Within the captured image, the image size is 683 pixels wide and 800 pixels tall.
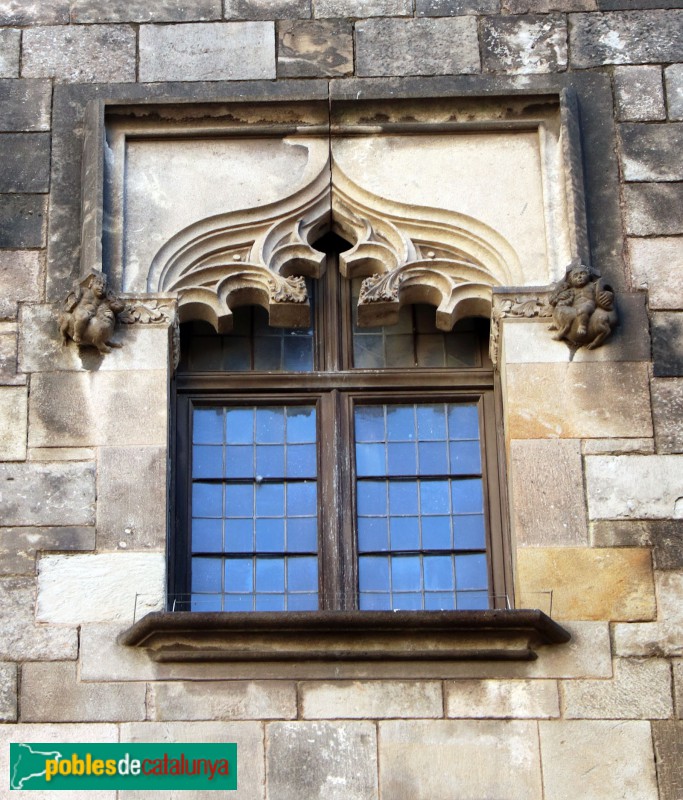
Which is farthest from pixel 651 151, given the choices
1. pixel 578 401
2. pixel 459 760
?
pixel 459 760

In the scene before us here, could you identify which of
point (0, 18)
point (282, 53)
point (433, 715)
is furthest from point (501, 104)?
point (433, 715)

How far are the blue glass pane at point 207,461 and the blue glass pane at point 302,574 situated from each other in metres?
0.55

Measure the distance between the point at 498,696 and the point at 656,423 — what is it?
1.47m

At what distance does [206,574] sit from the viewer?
8805 millimetres

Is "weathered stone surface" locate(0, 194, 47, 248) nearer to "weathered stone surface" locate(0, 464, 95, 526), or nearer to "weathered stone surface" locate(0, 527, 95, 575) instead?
"weathered stone surface" locate(0, 464, 95, 526)

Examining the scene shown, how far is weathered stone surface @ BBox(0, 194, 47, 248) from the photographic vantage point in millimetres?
9211

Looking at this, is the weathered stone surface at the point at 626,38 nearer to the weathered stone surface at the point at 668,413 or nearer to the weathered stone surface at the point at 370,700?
the weathered stone surface at the point at 668,413

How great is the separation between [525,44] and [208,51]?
156 cm

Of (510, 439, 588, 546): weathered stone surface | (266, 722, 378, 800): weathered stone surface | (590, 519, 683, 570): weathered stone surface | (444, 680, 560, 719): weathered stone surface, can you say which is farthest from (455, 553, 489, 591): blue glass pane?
(266, 722, 378, 800): weathered stone surface

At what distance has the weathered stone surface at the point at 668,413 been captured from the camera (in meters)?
8.66

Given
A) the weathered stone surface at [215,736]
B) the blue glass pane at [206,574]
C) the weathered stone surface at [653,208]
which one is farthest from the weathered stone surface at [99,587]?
the weathered stone surface at [653,208]

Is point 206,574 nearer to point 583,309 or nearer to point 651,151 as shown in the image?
point 583,309

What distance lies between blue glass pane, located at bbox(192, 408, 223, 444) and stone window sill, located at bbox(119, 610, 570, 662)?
122 centimetres

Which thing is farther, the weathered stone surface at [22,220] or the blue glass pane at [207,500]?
the weathered stone surface at [22,220]
